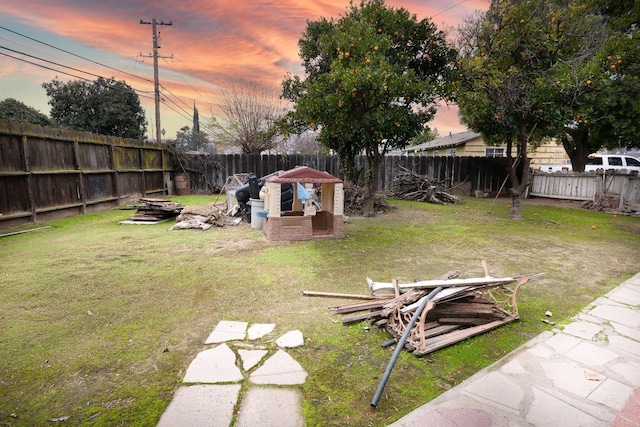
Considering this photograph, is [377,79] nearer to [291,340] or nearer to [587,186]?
[291,340]

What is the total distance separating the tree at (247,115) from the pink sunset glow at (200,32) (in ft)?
1.52

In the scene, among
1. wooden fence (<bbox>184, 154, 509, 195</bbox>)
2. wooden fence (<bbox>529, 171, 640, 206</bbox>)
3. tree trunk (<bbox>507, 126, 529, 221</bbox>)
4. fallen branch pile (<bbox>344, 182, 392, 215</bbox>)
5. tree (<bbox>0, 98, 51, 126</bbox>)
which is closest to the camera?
tree trunk (<bbox>507, 126, 529, 221</bbox>)

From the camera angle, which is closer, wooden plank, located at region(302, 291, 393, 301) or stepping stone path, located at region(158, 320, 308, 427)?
stepping stone path, located at region(158, 320, 308, 427)

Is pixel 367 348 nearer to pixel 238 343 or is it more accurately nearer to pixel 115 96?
pixel 238 343

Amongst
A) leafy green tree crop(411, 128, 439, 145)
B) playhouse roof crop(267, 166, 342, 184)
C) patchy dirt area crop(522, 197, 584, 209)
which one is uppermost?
leafy green tree crop(411, 128, 439, 145)

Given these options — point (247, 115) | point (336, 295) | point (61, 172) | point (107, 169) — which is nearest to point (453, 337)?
point (336, 295)

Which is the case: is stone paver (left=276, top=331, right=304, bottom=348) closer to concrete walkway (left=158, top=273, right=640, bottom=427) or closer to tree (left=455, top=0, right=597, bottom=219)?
concrete walkway (left=158, top=273, right=640, bottom=427)

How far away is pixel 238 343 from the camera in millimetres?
2770

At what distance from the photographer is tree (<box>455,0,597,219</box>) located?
7.79 meters

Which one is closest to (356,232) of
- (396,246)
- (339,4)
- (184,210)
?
(396,246)

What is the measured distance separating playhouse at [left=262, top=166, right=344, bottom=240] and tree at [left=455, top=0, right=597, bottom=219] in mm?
4293

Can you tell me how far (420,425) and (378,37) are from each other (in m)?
7.75

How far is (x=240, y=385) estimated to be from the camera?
2236 millimetres

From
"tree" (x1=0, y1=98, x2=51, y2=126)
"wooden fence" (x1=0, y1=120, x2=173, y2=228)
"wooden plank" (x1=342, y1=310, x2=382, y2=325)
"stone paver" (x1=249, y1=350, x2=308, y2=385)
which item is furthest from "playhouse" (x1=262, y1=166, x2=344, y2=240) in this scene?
"tree" (x1=0, y1=98, x2=51, y2=126)
